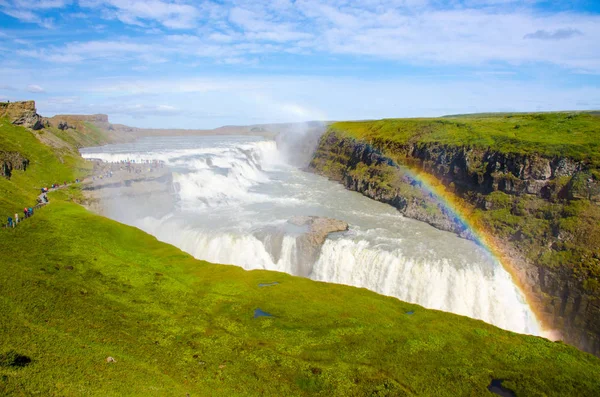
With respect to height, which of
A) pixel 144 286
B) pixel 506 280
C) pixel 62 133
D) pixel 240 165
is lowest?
pixel 506 280

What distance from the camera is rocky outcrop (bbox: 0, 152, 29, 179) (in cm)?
4297

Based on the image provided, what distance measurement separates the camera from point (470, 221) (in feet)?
133

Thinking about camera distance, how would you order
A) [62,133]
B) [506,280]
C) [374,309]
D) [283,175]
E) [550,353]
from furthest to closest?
1. [62,133]
2. [283,175]
3. [506,280]
4. [374,309]
5. [550,353]

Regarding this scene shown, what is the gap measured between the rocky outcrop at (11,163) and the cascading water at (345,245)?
11.2 metres

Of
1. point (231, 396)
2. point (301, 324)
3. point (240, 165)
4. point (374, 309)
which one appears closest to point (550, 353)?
point (374, 309)

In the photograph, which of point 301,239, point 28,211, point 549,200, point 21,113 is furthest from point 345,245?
point 21,113

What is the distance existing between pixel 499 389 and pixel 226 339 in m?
11.8

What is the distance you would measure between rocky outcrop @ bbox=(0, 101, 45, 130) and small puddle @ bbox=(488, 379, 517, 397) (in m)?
72.4

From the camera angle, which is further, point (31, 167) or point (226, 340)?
point (31, 167)

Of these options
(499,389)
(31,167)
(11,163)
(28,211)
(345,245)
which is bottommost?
(499,389)

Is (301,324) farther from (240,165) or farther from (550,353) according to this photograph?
(240,165)

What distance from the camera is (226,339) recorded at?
59.9ft

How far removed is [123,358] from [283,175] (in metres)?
67.7

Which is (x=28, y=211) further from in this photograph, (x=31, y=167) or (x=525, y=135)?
(x=525, y=135)
